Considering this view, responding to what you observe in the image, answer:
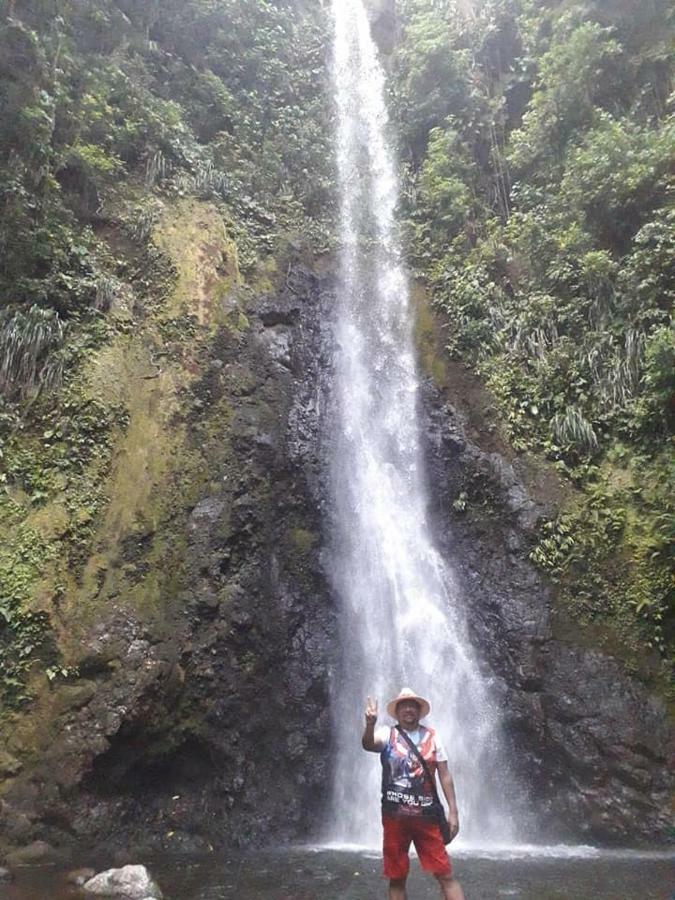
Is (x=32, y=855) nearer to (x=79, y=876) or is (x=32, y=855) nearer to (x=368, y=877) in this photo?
(x=79, y=876)

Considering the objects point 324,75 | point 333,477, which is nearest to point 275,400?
point 333,477

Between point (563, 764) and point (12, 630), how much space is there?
691 cm

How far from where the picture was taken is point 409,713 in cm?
435

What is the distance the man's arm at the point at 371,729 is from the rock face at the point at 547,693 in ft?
17.6

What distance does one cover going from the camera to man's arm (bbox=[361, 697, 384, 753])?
13.5 ft

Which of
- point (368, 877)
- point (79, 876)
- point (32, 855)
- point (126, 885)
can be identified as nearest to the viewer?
point (126, 885)

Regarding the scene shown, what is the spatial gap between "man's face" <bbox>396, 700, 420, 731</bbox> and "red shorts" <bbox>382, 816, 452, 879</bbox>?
0.52 metres

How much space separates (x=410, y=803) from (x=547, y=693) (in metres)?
5.45

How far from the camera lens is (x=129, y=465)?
31.2 feet

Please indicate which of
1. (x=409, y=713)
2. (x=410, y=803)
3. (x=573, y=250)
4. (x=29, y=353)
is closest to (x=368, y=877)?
(x=410, y=803)

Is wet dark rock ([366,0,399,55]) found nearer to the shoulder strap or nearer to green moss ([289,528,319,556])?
green moss ([289,528,319,556])

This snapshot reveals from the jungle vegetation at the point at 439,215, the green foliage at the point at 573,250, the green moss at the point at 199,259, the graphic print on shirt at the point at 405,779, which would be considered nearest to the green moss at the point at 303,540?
the jungle vegetation at the point at 439,215

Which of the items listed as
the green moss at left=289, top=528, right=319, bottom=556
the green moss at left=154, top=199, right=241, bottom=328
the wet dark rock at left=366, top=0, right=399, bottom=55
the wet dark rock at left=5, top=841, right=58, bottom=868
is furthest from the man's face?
the wet dark rock at left=366, top=0, right=399, bottom=55

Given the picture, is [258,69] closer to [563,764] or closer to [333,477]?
[333,477]
